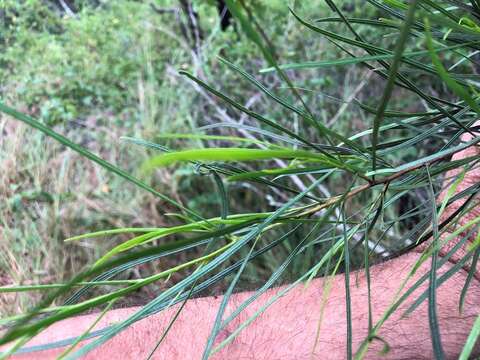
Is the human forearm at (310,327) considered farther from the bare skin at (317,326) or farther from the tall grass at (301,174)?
the tall grass at (301,174)

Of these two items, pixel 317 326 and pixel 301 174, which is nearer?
pixel 301 174


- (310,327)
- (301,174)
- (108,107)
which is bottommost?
(310,327)

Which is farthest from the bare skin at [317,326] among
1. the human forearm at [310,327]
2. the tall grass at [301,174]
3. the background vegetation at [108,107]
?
the background vegetation at [108,107]

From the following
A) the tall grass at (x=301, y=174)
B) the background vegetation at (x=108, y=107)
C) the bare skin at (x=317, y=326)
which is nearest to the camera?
the tall grass at (x=301, y=174)

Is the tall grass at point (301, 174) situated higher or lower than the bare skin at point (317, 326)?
higher

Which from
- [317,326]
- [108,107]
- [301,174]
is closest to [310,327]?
[317,326]

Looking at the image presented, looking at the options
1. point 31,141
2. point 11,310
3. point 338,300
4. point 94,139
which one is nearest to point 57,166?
point 31,141

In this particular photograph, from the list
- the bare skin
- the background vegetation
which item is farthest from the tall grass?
the background vegetation

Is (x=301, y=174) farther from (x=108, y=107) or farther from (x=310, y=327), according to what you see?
(x=108, y=107)

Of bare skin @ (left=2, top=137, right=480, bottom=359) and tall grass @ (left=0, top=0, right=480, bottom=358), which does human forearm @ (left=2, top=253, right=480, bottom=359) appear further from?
tall grass @ (left=0, top=0, right=480, bottom=358)
